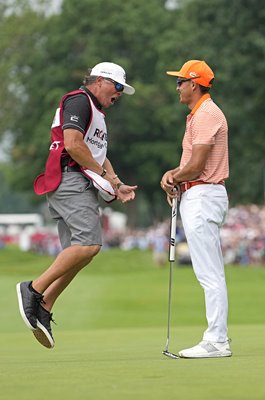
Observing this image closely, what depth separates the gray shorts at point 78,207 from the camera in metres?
9.87

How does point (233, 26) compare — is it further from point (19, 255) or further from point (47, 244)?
point (47, 244)

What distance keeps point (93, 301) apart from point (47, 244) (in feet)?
178

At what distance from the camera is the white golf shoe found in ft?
29.8

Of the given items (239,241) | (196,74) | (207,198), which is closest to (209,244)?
(207,198)

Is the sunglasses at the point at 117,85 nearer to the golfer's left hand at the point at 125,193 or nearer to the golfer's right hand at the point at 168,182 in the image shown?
the golfer's left hand at the point at 125,193

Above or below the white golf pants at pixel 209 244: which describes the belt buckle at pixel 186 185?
above

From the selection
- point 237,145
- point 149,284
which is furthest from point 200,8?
point 149,284

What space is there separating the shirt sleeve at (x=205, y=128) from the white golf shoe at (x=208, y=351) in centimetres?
152

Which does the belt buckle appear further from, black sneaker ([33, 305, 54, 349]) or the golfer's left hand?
black sneaker ([33, 305, 54, 349])

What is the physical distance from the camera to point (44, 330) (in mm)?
9812

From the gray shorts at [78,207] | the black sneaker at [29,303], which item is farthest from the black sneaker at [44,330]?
the gray shorts at [78,207]

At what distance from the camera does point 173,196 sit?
9.70m

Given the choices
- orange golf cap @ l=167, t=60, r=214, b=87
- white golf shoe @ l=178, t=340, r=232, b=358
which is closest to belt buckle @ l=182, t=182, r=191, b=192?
orange golf cap @ l=167, t=60, r=214, b=87

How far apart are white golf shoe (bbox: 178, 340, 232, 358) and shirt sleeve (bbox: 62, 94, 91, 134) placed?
1933 mm
